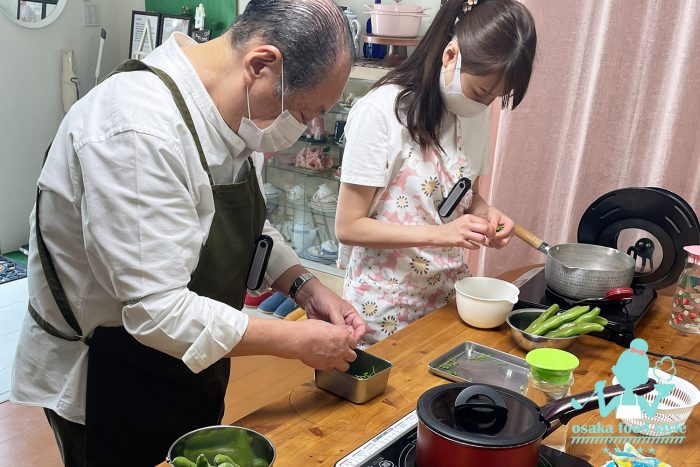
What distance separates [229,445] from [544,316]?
86 centimetres

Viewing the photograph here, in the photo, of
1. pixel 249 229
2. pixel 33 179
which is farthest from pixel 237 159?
pixel 33 179

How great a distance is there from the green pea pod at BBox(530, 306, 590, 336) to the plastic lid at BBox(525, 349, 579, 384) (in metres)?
0.30

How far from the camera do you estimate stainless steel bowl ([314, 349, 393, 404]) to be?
50.5 inches


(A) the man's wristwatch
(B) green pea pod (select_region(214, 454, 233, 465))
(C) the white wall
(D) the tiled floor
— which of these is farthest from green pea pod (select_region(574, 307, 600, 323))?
(C) the white wall

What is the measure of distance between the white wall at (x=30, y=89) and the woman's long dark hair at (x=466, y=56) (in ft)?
10.5

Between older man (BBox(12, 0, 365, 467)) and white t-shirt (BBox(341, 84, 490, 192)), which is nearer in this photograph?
older man (BBox(12, 0, 365, 467))

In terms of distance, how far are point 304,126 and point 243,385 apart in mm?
1943

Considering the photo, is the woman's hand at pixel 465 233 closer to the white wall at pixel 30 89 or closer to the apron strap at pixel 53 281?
the apron strap at pixel 53 281

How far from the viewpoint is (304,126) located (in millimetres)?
1279

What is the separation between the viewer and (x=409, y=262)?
5.85 feet

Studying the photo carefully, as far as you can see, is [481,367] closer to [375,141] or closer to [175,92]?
[375,141]

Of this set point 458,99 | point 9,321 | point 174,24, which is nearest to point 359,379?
point 458,99

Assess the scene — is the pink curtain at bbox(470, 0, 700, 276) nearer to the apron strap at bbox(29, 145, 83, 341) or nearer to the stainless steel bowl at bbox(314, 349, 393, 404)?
the stainless steel bowl at bbox(314, 349, 393, 404)

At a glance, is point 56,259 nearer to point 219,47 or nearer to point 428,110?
point 219,47
